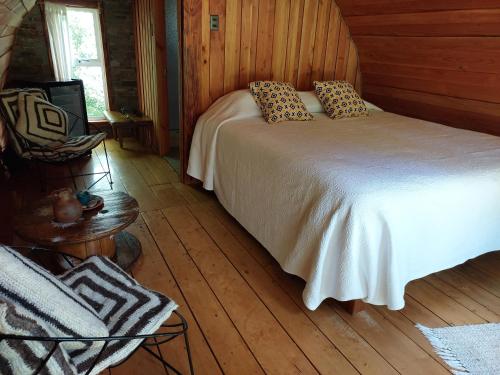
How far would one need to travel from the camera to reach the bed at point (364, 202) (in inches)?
63.4

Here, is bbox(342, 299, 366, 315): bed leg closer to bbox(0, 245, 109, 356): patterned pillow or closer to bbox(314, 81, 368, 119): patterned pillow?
bbox(0, 245, 109, 356): patterned pillow

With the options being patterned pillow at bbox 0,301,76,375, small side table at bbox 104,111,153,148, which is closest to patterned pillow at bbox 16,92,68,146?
small side table at bbox 104,111,153,148

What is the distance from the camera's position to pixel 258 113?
2.97 metres

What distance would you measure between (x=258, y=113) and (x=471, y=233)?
179 centimetres

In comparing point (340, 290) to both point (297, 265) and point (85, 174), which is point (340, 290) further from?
point (85, 174)

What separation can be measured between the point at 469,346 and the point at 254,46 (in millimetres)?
2749

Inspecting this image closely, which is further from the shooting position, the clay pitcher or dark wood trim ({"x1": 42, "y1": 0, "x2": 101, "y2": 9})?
dark wood trim ({"x1": 42, "y1": 0, "x2": 101, "y2": 9})

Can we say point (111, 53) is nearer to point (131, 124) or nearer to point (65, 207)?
point (131, 124)

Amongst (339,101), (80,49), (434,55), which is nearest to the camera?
(434,55)

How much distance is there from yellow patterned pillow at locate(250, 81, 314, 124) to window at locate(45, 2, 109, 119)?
2751 millimetres

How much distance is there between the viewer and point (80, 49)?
4676 mm

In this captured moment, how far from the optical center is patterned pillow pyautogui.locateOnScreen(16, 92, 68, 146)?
117 inches

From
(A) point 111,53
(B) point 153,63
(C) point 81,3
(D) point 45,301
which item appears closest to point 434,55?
(B) point 153,63

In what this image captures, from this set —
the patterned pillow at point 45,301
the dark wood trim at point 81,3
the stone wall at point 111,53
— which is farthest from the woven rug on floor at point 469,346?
the dark wood trim at point 81,3
